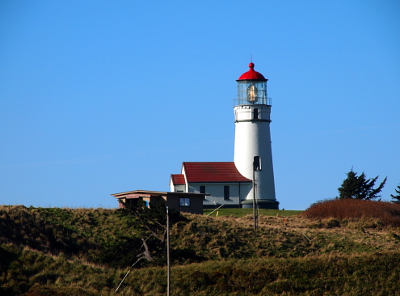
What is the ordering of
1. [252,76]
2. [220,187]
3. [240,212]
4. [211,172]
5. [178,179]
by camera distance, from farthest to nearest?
1. [178,179]
2. [252,76]
3. [211,172]
4. [220,187]
5. [240,212]

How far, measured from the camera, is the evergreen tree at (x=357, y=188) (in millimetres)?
64062

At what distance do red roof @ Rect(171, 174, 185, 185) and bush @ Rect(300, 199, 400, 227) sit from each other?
34.0ft

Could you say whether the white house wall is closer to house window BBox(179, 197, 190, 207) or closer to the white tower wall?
the white tower wall

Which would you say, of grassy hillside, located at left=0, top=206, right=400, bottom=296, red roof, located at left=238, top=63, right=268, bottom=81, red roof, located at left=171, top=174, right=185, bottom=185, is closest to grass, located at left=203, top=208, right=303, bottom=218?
grassy hillside, located at left=0, top=206, right=400, bottom=296

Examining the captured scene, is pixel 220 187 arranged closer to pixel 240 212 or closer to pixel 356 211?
pixel 240 212

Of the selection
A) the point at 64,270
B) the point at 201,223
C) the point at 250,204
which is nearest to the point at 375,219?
the point at 250,204

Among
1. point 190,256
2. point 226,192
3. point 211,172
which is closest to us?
point 190,256

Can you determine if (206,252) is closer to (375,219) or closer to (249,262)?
(249,262)

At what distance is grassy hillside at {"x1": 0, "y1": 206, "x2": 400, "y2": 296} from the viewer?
31.3 m

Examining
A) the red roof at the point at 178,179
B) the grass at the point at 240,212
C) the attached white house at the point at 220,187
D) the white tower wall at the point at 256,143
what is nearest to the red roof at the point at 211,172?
the attached white house at the point at 220,187

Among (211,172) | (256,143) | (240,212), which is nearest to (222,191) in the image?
(211,172)

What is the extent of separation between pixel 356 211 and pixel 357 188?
11941 millimetres

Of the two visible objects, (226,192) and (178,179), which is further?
(178,179)

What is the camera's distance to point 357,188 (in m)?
64.2
